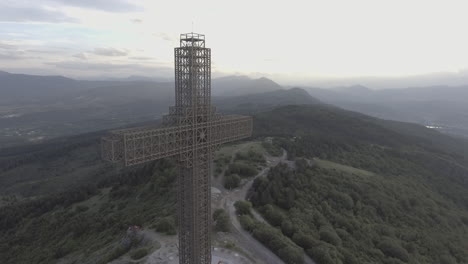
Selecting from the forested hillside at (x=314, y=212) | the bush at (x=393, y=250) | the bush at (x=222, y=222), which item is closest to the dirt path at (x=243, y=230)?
the bush at (x=222, y=222)

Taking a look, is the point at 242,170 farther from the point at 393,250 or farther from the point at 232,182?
the point at 393,250

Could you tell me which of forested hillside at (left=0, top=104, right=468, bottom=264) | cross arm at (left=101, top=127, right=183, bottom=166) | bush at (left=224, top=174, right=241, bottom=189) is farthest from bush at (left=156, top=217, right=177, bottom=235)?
cross arm at (left=101, top=127, right=183, bottom=166)

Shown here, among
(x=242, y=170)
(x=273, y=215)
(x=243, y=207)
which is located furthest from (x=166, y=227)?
(x=242, y=170)

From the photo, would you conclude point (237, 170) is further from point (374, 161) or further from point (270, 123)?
point (270, 123)

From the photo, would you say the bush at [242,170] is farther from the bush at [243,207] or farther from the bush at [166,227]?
the bush at [166,227]

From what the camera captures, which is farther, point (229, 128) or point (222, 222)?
point (222, 222)

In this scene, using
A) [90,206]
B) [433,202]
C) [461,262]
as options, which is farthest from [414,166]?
[90,206]
